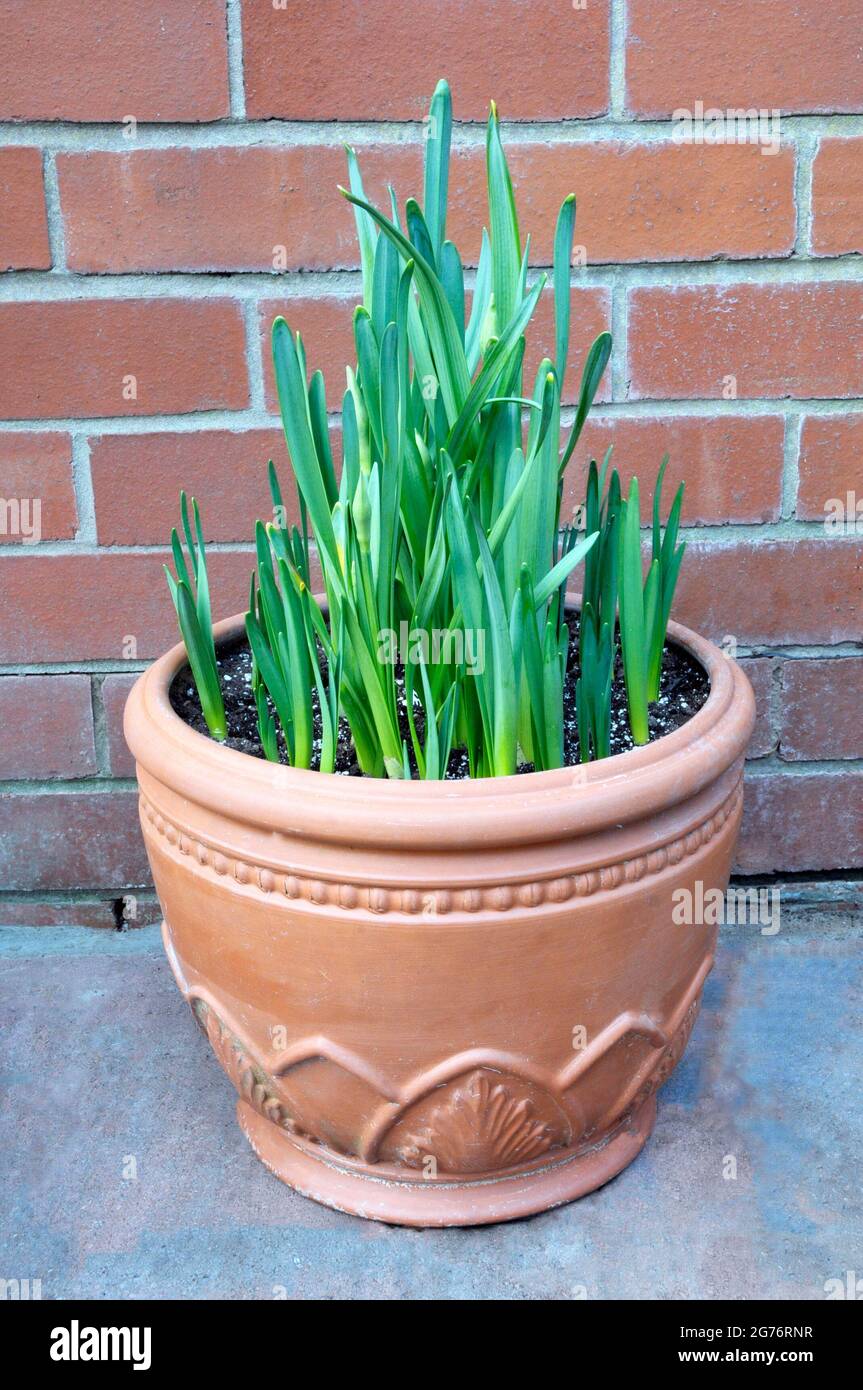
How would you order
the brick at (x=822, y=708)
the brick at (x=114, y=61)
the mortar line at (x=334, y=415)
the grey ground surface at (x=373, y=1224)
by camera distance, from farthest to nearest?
the brick at (x=822, y=708) → the mortar line at (x=334, y=415) → the brick at (x=114, y=61) → the grey ground surface at (x=373, y=1224)

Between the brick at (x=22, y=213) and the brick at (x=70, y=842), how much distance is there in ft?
1.89

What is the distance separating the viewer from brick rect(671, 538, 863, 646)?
1.31m

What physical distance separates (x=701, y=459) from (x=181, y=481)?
0.55 m

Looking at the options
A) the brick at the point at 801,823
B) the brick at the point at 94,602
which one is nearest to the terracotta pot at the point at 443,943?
the brick at the point at 94,602

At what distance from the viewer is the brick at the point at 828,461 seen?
1.27 m

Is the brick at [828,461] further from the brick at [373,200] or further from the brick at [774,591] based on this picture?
the brick at [373,200]

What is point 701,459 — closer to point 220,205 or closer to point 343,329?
point 343,329

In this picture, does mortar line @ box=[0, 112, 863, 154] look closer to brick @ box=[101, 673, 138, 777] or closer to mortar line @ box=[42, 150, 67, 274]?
mortar line @ box=[42, 150, 67, 274]

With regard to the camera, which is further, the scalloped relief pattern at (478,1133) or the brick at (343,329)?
the brick at (343,329)

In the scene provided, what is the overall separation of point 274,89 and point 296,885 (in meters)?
0.79

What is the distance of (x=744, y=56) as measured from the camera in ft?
3.83

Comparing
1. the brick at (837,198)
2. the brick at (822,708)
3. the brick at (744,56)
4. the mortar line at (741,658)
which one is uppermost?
the brick at (744,56)

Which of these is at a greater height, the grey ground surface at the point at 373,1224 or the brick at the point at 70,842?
the brick at the point at 70,842

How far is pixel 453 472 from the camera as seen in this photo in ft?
2.65
